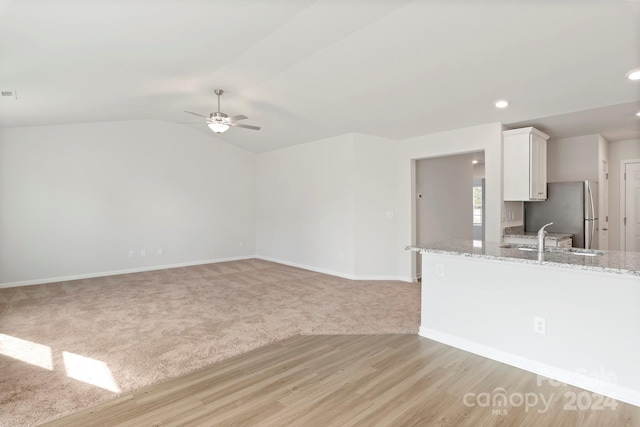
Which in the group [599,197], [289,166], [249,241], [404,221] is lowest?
[249,241]

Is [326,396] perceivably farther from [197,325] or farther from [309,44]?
[309,44]

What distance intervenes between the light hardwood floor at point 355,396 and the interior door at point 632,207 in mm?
4468

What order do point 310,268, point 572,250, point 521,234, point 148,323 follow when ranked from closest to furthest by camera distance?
point 572,250
point 148,323
point 521,234
point 310,268

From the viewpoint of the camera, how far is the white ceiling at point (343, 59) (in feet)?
8.12

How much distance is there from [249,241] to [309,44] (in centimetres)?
587

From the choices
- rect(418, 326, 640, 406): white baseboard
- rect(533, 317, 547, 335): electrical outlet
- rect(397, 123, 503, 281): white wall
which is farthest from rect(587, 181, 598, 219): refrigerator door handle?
rect(418, 326, 640, 406): white baseboard

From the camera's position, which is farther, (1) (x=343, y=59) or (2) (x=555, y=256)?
(1) (x=343, y=59)

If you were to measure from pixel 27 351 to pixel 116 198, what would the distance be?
393 cm

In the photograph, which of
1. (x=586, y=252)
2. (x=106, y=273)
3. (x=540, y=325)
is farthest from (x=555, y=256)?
(x=106, y=273)

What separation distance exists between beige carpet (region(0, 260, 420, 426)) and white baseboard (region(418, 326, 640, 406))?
0.51m

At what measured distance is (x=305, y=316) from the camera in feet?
12.9

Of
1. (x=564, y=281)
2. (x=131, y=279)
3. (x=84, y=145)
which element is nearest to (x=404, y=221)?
(x=564, y=281)

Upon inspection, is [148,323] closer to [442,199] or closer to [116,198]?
[116,198]

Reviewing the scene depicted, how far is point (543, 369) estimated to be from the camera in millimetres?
2568
